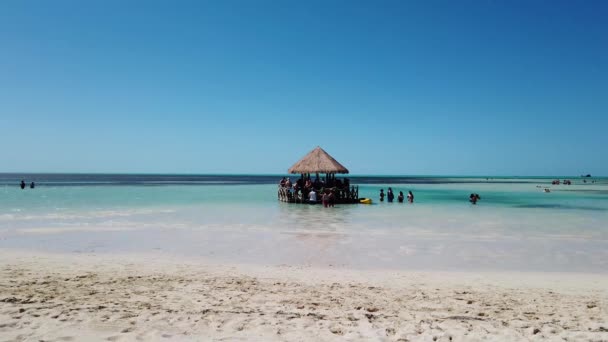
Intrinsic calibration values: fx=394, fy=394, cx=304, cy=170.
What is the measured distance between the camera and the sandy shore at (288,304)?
4371mm

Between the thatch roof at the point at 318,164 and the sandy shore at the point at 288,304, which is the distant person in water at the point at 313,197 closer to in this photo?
the thatch roof at the point at 318,164

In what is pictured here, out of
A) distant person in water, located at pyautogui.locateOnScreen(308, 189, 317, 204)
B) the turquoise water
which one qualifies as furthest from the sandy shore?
distant person in water, located at pyautogui.locateOnScreen(308, 189, 317, 204)

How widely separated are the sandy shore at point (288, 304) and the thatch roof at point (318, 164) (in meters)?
15.8

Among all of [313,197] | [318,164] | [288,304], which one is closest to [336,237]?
[288,304]

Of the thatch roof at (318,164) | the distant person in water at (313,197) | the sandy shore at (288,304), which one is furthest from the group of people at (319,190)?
the sandy shore at (288,304)

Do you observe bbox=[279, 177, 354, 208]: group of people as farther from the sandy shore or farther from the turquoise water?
the sandy shore

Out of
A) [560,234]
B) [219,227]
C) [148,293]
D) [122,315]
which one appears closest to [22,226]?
[219,227]

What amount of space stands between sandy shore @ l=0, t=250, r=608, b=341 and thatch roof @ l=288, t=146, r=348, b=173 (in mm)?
15779

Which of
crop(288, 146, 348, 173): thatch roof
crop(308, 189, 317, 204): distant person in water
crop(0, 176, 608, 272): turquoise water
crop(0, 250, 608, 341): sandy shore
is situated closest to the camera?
crop(0, 250, 608, 341): sandy shore

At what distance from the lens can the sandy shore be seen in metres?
4.37

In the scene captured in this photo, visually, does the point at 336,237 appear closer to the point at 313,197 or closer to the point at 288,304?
the point at 288,304

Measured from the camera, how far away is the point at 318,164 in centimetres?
2386

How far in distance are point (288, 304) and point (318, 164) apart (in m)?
18.6

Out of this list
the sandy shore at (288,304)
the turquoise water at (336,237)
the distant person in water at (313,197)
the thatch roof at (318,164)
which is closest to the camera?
the sandy shore at (288,304)
